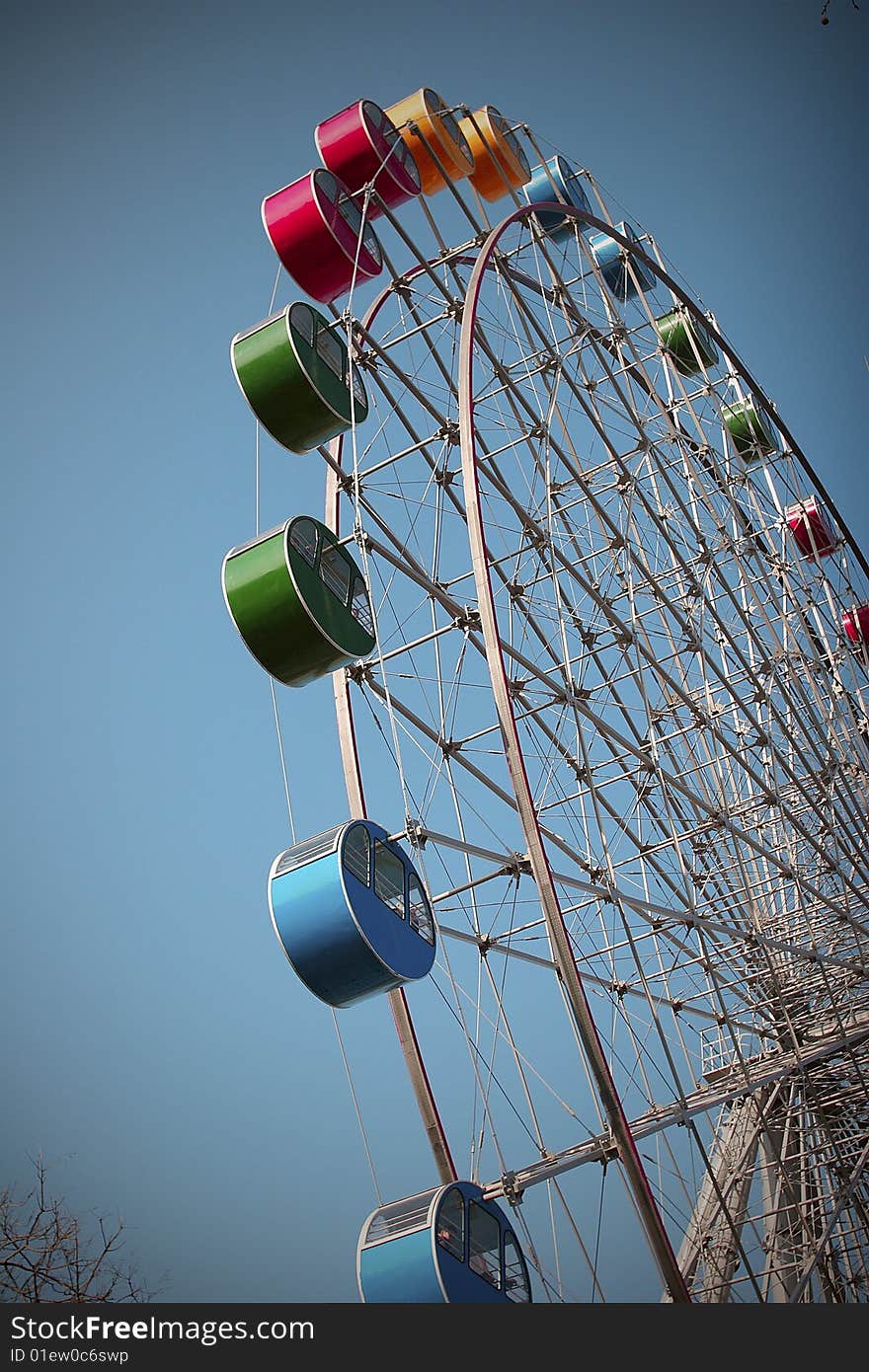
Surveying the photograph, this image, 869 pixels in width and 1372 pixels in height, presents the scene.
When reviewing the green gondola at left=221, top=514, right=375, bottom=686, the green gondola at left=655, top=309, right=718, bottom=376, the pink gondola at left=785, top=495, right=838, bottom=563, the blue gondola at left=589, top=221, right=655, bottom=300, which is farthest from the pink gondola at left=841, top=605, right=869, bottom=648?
the green gondola at left=221, top=514, right=375, bottom=686

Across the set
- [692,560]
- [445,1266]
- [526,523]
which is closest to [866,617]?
[692,560]

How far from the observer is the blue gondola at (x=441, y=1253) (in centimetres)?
883

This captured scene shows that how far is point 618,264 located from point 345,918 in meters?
13.3

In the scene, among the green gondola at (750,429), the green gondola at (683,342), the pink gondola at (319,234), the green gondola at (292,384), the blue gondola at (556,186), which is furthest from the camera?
the green gondola at (750,429)

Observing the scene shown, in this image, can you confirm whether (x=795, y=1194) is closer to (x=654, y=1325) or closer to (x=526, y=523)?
(x=526, y=523)

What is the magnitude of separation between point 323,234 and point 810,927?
408 inches

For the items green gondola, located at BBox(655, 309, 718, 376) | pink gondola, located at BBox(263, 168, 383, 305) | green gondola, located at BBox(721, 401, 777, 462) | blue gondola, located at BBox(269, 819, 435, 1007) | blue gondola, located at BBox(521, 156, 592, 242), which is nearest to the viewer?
blue gondola, located at BBox(269, 819, 435, 1007)

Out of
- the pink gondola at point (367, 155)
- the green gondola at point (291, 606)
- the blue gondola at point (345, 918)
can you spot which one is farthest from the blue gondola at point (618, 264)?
the blue gondola at point (345, 918)

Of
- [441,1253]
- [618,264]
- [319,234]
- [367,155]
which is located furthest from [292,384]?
[618,264]

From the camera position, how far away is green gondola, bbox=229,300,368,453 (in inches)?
458

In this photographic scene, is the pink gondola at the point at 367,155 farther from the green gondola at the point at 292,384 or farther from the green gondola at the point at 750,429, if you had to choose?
the green gondola at the point at 750,429

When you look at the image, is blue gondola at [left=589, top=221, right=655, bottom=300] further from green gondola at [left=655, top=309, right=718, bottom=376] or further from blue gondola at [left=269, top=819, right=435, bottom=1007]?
blue gondola at [left=269, top=819, right=435, bottom=1007]

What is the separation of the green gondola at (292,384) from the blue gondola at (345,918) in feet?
13.0

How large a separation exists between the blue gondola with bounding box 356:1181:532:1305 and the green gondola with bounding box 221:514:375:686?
4297 mm
